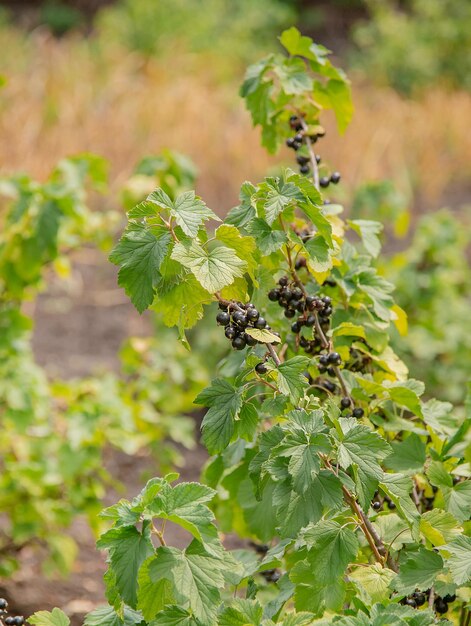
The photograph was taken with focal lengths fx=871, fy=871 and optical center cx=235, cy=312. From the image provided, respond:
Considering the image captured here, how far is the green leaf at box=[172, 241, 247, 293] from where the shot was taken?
1324 mm

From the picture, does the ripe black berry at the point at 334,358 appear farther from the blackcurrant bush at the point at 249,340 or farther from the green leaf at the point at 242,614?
the green leaf at the point at 242,614

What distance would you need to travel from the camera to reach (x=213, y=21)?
1229 cm

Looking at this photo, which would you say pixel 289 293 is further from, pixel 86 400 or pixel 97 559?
pixel 97 559

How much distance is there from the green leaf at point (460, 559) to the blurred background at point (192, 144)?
1413 mm

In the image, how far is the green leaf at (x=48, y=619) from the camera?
4.18ft

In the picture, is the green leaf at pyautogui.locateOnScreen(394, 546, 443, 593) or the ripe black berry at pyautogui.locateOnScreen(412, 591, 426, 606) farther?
the ripe black berry at pyautogui.locateOnScreen(412, 591, 426, 606)

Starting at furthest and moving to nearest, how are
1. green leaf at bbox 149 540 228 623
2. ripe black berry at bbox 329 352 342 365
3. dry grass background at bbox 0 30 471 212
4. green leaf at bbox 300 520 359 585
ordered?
dry grass background at bbox 0 30 471 212 → ripe black berry at bbox 329 352 342 365 → green leaf at bbox 300 520 359 585 → green leaf at bbox 149 540 228 623

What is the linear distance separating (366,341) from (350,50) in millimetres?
13006

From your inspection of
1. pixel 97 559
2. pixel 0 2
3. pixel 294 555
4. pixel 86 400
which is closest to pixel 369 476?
pixel 294 555

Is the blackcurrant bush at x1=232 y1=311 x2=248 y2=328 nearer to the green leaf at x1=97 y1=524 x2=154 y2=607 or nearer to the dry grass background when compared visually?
the green leaf at x1=97 y1=524 x2=154 y2=607

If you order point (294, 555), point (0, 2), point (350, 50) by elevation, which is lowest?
point (294, 555)

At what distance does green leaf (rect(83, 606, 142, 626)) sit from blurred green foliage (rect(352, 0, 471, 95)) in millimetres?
10549

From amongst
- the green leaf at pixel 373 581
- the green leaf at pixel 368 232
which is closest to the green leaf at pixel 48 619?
the green leaf at pixel 373 581

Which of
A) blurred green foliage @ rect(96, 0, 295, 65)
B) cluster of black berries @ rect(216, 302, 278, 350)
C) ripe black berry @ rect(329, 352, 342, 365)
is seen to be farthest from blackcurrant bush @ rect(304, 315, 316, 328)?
blurred green foliage @ rect(96, 0, 295, 65)
